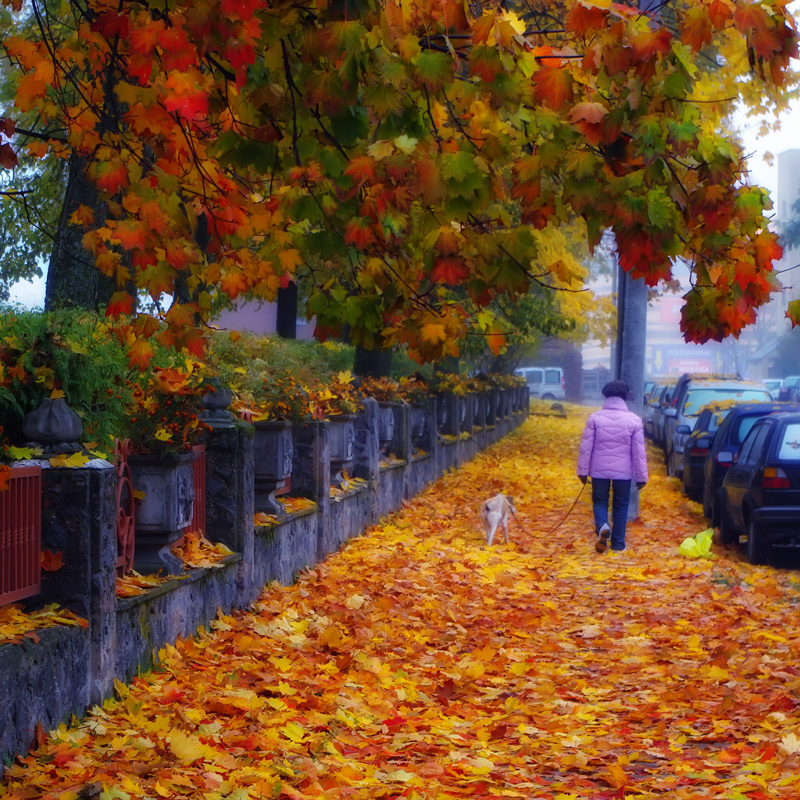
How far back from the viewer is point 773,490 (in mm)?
11445

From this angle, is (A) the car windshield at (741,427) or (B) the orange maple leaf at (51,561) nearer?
(B) the orange maple leaf at (51,561)

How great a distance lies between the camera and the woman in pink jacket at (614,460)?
1270 centimetres

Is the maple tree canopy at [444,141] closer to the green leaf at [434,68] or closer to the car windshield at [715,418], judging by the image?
the green leaf at [434,68]

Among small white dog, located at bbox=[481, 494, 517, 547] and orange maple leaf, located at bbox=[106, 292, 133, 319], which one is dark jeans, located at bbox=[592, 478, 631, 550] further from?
orange maple leaf, located at bbox=[106, 292, 133, 319]

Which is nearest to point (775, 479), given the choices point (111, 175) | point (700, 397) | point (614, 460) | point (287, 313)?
point (614, 460)

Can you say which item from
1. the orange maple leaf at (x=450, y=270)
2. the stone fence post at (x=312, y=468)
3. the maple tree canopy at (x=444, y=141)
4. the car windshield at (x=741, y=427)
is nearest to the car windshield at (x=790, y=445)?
the car windshield at (x=741, y=427)

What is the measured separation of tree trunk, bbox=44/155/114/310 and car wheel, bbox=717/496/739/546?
7244mm

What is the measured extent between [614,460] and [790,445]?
191 centimetres

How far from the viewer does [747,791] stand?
4.80 meters

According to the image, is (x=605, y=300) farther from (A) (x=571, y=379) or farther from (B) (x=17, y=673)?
(A) (x=571, y=379)

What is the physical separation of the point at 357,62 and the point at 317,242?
103 centimetres

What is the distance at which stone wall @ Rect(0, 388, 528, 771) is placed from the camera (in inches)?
197

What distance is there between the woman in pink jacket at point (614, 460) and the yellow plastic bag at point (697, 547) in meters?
0.67

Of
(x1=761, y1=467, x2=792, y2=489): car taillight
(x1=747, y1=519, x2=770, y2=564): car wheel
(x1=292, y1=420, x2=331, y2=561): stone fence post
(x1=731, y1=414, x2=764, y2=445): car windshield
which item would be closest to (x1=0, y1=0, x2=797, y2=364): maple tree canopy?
(x1=292, y1=420, x2=331, y2=561): stone fence post
